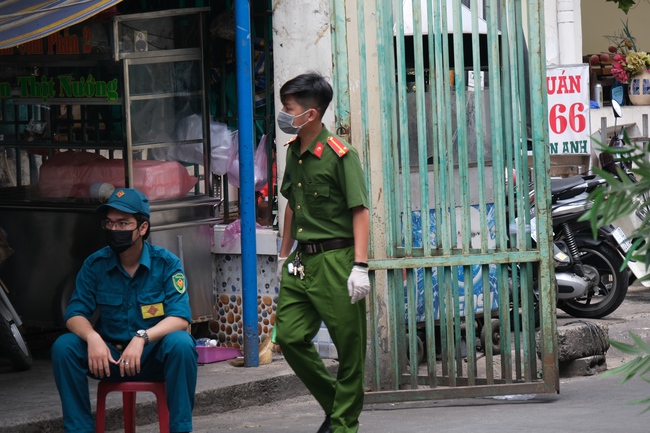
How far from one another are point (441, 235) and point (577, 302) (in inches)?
131

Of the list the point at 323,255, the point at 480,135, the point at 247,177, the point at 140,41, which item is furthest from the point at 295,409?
the point at 140,41

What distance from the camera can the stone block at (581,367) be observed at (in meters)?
6.96

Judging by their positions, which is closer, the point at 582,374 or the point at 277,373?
the point at 277,373

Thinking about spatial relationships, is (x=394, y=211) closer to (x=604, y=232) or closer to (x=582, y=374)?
(x=582, y=374)

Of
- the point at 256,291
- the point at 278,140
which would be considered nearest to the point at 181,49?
the point at 278,140

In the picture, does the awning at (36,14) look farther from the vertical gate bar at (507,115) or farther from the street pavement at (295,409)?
the vertical gate bar at (507,115)

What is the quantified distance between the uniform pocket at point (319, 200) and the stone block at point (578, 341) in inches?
91.6

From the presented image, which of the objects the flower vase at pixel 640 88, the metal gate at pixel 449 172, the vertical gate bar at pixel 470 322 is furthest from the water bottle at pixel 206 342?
the flower vase at pixel 640 88

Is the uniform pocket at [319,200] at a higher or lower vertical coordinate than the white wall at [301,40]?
lower

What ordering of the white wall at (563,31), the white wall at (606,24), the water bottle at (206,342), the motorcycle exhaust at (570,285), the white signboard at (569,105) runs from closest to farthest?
1. the water bottle at (206,342)
2. the motorcycle exhaust at (570,285)
3. the white signboard at (569,105)
4. the white wall at (563,31)
5. the white wall at (606,24)

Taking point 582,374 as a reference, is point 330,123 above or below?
above

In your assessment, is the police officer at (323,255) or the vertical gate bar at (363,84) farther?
the vertical gate bar at (363,84)

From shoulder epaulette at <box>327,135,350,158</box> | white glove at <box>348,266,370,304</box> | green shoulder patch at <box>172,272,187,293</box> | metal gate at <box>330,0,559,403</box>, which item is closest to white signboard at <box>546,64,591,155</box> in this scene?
metal gate at <box>330,0,559,403</box>

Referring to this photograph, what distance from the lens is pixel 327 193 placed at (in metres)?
5.00
